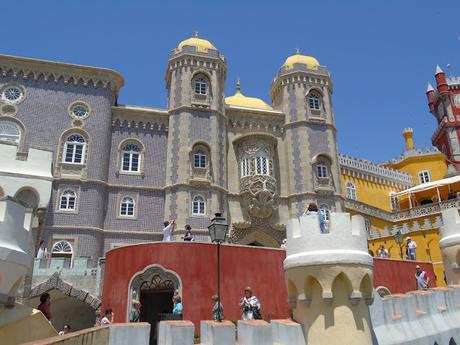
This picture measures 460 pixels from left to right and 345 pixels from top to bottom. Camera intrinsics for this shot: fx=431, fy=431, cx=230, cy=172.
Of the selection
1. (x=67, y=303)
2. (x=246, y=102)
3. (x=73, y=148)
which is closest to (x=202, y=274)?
(x=67, y=303)

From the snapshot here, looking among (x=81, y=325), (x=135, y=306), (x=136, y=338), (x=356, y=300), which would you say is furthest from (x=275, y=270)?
(x=81, y=325)

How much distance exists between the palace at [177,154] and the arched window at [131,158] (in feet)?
0.22

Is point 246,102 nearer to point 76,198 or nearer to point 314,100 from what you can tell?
point 314,100

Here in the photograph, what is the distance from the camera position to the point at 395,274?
64.2 ft

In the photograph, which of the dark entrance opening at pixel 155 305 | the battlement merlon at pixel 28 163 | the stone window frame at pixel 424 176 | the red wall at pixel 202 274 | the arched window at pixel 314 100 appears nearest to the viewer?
the red wall at pixel 202 274

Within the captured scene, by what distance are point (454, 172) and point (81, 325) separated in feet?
124

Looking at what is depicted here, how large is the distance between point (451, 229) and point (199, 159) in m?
16.5

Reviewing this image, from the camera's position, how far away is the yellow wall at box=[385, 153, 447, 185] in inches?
1855

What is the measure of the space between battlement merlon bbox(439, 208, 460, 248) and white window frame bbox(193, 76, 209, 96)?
1851cm

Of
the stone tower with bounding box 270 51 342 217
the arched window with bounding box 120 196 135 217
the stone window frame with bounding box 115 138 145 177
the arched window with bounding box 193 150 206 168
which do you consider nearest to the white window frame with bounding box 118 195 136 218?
the arched window with bounding box 120 196 135 217

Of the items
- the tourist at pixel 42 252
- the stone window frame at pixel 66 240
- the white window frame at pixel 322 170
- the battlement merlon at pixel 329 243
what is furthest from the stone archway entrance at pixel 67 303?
the white window frame at pixel 322 170

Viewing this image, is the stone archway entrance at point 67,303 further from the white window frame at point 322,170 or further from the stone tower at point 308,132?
the white window frame at point 322,170

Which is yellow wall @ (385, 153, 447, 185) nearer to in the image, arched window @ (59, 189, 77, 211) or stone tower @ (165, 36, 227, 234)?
stone tower @ (165, 36, 227, 234)

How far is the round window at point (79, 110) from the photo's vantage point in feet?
89.6
